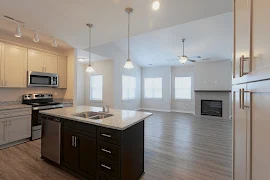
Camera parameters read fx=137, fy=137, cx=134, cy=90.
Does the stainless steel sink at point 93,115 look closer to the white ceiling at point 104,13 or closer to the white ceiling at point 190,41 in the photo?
the white ceiling at point 104,13

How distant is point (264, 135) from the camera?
2.26 ft

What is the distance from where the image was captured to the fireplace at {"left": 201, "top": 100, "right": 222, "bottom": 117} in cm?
680

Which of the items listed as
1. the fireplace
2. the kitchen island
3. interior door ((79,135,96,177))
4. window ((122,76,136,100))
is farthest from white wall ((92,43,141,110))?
interior door ((79,135,96,177))

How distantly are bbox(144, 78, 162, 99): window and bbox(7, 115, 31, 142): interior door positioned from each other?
6750 mm

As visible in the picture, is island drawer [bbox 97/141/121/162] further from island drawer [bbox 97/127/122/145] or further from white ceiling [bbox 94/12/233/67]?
white ceiling [bbox 94/12/233/67]

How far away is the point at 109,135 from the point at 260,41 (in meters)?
1.67

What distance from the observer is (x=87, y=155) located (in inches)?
78.2

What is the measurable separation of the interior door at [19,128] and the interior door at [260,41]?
4.40 metres

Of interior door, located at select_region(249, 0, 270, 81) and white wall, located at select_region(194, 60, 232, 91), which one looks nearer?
interior door, located at select_region(249, 0, 270, 81)

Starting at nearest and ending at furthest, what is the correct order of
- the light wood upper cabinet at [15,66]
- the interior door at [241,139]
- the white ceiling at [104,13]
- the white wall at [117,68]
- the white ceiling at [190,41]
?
the interior door at [241,139], the white ceiling at [104,13], the light wood upper cabinet at [15,66], the white ceiling at [190,41], the white wall at [117,68]

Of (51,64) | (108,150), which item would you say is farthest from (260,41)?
(51,64)

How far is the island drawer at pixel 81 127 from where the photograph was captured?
1930mm

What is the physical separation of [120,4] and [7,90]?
146 inches

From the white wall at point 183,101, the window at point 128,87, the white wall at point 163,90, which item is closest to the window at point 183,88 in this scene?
the white wall at point 183,101
